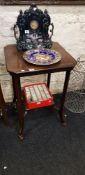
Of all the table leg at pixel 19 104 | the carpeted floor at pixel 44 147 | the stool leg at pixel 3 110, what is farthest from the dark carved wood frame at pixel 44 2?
the carpeted floor at pixel 44 147

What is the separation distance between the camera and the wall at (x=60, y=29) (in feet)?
5.24

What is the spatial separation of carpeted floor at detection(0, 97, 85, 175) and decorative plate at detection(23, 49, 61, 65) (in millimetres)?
715

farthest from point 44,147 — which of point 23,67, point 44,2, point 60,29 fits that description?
point 44,2

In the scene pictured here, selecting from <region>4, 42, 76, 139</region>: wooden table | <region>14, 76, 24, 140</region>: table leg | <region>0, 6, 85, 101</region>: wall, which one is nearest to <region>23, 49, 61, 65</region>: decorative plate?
<region>4, 42, 76, 139</region>: wooden table

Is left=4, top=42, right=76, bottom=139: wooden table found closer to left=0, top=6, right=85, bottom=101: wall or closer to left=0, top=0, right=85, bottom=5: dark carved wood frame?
left=0, top=6, right=85, bottom=101: wall

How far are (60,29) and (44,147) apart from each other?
1054 mm

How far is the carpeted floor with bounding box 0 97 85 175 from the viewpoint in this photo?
1469 mm

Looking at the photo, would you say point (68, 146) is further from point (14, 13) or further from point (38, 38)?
point (14, 13)

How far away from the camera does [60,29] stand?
69.4 inches

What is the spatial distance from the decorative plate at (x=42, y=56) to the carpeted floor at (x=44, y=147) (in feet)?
2.34

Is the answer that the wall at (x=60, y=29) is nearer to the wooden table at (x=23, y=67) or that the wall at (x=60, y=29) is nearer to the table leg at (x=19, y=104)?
the wooden table at (x=23, y=67)

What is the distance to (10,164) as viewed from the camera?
149 cm

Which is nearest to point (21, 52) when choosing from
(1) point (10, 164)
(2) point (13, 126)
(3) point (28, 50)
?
(3) point (28, 50)

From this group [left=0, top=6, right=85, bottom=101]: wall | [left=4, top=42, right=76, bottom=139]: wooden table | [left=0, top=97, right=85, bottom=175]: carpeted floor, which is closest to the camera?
[left=4, top=42, right=76, bottom=139]: wooden table
